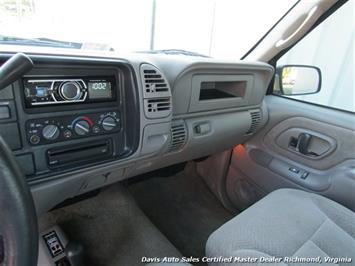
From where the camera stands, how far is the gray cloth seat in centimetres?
81

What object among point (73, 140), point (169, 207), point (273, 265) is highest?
point (73, 140)

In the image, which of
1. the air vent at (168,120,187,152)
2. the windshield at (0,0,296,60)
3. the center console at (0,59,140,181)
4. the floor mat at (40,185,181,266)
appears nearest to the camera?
the center console at (0,59,140,181)

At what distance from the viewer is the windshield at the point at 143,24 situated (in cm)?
92

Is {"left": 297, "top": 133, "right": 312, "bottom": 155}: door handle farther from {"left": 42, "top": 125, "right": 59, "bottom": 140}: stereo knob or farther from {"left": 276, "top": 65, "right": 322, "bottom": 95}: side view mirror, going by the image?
{"left": 42, "top": 125, "right": 59, "bottom": 140}: stereo knob

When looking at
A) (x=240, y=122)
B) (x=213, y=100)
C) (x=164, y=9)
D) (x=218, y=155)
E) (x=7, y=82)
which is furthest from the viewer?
(x=164, y=9)

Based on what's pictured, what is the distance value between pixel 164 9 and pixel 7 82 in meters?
1.89

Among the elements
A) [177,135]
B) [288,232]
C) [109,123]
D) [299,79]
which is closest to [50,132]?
[109,123]

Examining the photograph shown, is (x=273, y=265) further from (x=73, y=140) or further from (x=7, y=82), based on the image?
(x=7, y=82)

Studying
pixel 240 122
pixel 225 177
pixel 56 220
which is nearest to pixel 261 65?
pixel 240 122

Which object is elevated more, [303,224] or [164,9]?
[164,9]

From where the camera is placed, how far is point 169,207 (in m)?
1.80

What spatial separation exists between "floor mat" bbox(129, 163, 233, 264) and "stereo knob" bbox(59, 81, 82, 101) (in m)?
1.15

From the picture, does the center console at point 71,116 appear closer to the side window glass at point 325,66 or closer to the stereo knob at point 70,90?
the stereo knob at point 70,90

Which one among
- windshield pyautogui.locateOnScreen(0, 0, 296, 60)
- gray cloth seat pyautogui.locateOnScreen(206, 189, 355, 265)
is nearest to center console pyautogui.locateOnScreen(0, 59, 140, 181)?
windshield pyautogui.locateOnScreen(0, 0, 296, 60)
